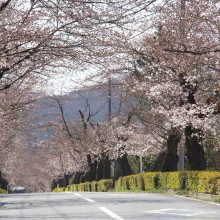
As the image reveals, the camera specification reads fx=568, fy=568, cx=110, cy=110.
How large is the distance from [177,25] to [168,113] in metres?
4.59

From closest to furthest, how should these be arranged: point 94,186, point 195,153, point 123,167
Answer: point 195,153 → point 123,167 → point 94,186

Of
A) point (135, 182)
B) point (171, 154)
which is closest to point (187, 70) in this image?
point (171, 154)

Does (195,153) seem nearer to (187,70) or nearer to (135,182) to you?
(187,70)

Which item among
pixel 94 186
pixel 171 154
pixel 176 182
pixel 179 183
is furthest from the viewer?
pixel 94 186

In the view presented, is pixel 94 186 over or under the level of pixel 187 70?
under

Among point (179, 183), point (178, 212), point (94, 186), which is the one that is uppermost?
point (179, 183)

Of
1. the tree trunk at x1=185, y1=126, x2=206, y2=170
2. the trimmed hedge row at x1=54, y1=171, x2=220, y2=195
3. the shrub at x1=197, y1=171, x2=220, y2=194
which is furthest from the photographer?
the tree trunk at x1=185, y1=126, x2=206, y2=170

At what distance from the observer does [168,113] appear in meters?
26.7

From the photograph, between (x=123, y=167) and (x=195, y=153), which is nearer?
(x=195, y=153)

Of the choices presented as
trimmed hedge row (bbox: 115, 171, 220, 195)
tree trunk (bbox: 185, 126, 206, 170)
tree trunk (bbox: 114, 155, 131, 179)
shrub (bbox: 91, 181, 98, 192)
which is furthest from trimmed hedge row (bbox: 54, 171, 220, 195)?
shrub (bbox: 91, 181, 98, 192)

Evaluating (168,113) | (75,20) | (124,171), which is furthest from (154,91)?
(124,171)

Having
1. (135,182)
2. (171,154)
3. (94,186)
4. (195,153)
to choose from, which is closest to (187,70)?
(195,153)

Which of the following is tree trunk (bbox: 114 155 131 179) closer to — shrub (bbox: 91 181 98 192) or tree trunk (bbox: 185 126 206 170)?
shrub (bbox: 91 181 98 192)

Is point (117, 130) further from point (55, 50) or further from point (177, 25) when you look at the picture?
point (55, 50)
